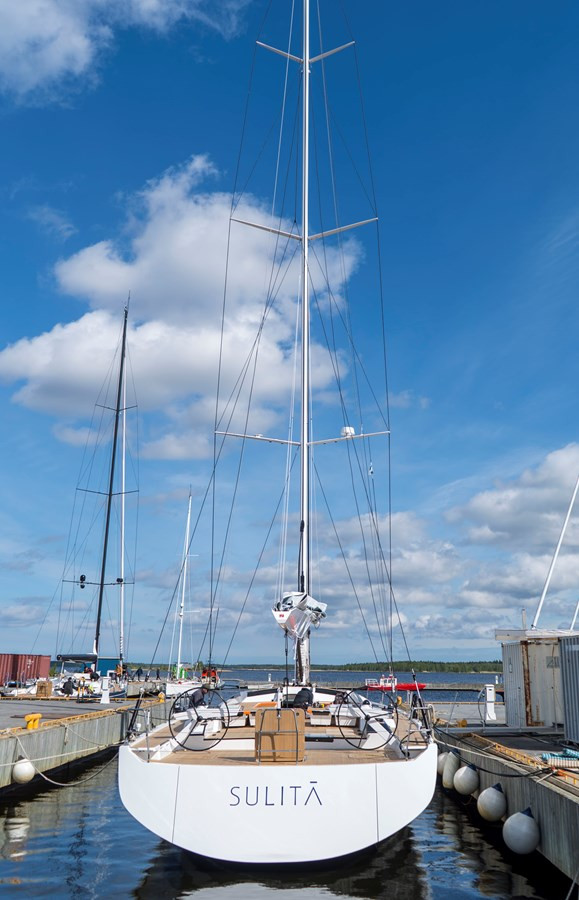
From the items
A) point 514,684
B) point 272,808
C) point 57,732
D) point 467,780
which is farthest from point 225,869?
point 514,684

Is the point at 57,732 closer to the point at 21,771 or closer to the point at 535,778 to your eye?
the point at 21,771

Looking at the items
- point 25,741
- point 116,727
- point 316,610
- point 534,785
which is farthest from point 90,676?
point 534,785

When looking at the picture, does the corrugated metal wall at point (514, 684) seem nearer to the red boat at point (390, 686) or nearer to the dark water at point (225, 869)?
the red boat at point (390, 686)

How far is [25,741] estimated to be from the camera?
58.4 ft

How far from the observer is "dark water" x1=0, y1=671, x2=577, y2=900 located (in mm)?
10516

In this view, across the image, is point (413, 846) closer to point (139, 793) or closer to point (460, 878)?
point (460, 878)

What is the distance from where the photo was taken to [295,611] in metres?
17.0

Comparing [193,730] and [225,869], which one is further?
[193,730]

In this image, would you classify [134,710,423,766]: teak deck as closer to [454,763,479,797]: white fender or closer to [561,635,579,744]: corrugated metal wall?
[454,763,479,797]: white fender

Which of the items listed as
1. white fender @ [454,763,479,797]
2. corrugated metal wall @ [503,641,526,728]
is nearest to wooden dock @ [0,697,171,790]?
white fender @ [454,763,479,797]

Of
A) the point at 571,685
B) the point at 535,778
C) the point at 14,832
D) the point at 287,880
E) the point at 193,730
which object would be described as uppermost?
the point at 571,685

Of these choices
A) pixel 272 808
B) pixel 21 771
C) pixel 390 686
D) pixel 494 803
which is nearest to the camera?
pixel 272 808

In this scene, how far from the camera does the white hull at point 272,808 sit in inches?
372

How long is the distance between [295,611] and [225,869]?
7124 millimetres
